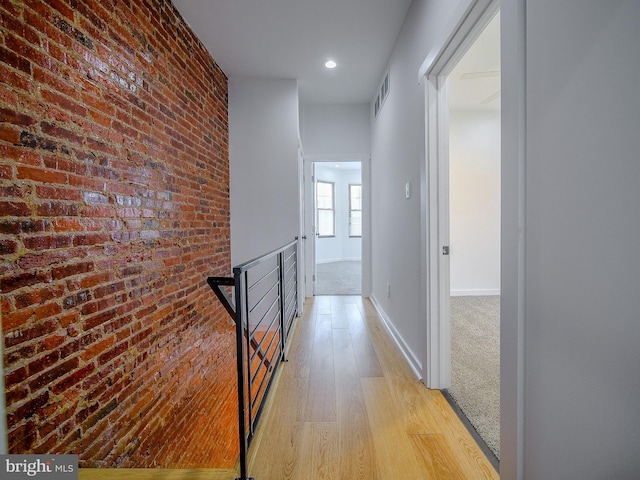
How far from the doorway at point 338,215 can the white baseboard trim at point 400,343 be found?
3916 mm

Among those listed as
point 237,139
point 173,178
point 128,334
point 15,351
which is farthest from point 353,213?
point 15,351

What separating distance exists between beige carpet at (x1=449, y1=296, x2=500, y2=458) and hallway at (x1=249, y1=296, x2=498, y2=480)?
0.36 ft

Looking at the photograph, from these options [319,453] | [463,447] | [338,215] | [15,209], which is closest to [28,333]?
[15,209]

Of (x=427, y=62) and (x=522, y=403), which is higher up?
(x=427, y=62)

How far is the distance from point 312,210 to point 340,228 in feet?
13.6

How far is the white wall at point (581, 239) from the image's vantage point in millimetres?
680

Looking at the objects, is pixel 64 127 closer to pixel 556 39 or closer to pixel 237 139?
pixel 556 39

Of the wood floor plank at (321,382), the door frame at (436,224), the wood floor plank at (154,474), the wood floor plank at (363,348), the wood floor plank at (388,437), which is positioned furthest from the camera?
the wood floor plank at (363,348)

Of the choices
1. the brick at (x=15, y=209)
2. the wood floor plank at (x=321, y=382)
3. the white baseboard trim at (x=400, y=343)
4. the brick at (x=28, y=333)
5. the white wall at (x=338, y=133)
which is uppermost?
the white wall at (x=338, y=133)

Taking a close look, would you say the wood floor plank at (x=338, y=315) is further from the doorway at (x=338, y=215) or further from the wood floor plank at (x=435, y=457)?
the doorway at (x=338, y=215)

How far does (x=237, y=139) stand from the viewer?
3396 mm

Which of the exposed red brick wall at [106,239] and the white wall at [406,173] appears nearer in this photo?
the exposed red brick wall at [106,239]

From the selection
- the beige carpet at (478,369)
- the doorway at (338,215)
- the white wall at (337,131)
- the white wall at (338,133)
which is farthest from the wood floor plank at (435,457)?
the doorway at (338,215)

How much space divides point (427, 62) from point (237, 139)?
7.08ft
